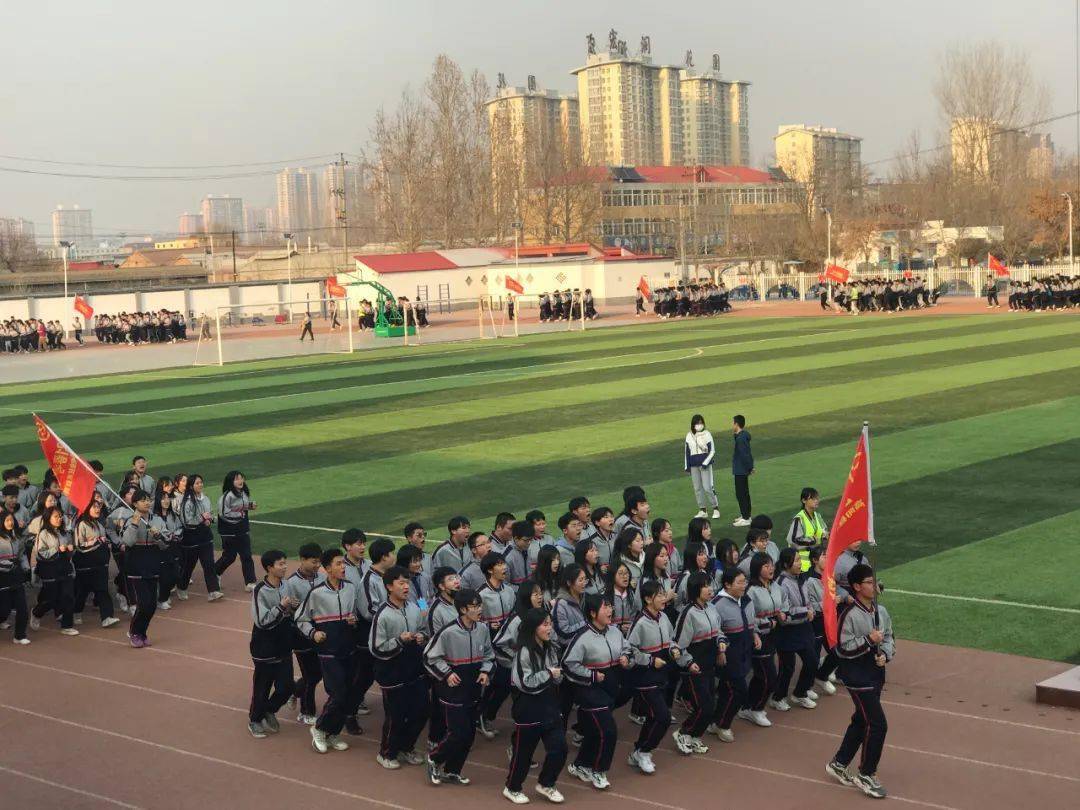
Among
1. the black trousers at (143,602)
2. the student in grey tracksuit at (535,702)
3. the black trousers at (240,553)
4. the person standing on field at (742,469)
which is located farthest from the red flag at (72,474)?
the person standing on field at (742,469)

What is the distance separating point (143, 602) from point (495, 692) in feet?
15.9

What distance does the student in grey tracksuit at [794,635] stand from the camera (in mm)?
11156

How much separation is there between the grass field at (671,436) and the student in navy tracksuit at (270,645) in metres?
5.92

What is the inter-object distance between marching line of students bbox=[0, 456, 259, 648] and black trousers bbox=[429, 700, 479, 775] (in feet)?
17.2

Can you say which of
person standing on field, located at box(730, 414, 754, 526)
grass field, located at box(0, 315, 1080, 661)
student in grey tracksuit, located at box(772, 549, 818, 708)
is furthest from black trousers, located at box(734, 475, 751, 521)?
student in grey tracksuit, located at box(772, 549, 818, 708)

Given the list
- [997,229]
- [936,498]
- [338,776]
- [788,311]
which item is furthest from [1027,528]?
[997,229]

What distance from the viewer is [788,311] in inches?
2667

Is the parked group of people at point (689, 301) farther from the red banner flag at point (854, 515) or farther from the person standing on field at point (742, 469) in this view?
the red banner flag at point (854, 515)

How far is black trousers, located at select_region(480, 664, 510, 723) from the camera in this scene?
10656mm

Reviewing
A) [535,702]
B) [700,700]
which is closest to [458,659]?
[535,702]

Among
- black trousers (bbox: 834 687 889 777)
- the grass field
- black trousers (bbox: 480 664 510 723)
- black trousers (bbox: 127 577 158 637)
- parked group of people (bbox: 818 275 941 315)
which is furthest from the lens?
parked group of people (bbox: 818 275 941 315)

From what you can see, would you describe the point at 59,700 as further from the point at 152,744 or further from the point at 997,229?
the point at 997,229

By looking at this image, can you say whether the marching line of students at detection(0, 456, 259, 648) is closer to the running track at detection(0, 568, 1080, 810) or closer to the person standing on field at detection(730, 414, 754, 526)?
the running track at detection(0, 568, 1080, 810)

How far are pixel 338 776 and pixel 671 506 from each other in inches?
400
